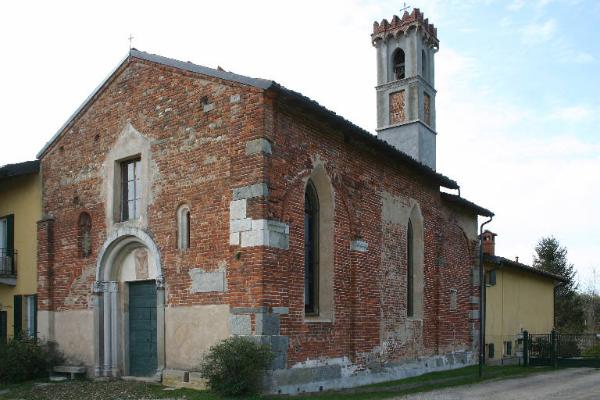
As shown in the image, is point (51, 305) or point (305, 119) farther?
point (51, 305)

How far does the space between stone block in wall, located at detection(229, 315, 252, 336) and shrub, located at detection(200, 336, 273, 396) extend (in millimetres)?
269

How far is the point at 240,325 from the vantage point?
11.3 m

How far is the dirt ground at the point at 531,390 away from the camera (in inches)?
490

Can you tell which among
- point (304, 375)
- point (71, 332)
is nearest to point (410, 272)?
point (304, 375)

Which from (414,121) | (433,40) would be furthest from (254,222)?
(433,40)

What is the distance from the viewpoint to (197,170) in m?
12.6

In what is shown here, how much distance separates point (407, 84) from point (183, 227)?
14523 millimetres

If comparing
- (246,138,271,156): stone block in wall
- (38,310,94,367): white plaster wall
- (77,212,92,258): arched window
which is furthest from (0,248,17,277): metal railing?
(246,138,271,156): stone block in wall

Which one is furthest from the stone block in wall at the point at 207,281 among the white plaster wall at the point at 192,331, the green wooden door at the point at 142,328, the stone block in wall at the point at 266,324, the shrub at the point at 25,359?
the shrub at the point at 25,359

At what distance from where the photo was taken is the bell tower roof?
80.2 feet

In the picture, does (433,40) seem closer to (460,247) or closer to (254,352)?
(460,247)

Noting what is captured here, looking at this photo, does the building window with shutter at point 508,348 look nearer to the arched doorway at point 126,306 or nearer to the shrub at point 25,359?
the arched doorway at point 126,306

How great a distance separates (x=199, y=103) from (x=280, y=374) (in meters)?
5.72

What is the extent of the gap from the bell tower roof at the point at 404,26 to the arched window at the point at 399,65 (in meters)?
0.77
